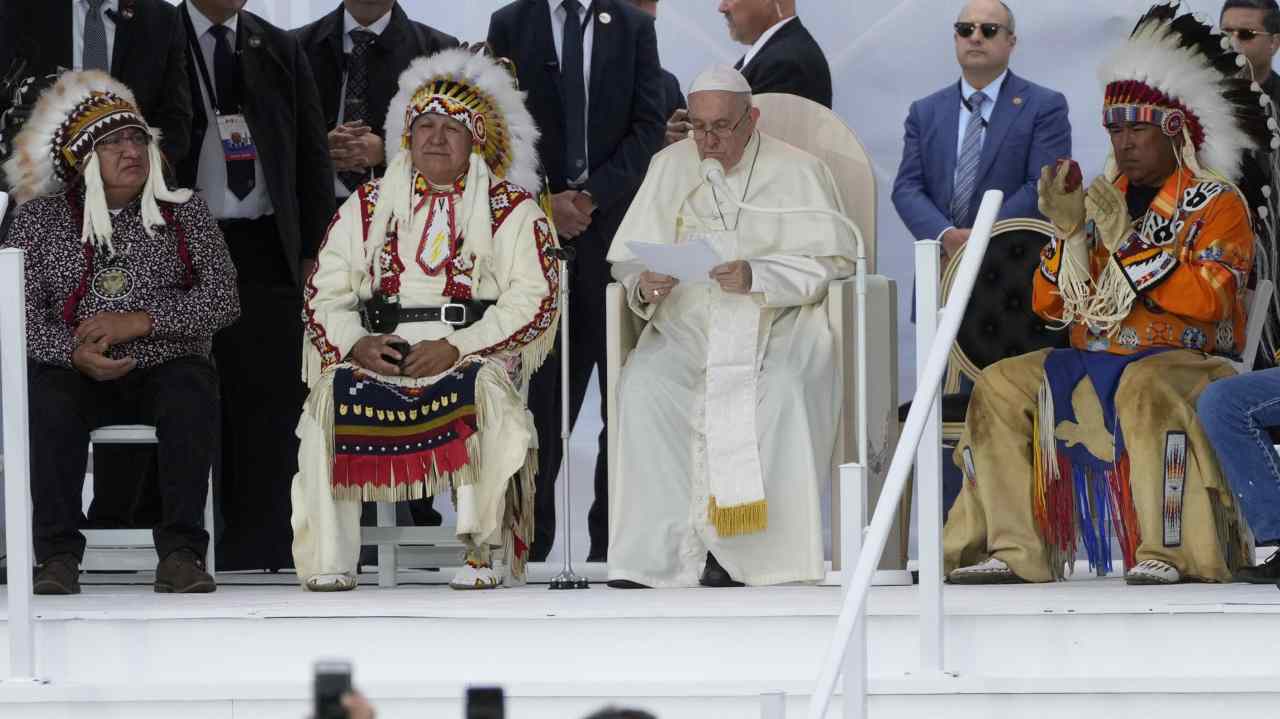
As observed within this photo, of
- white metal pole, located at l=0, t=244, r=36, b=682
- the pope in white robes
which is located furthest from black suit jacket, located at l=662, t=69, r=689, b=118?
white metal pole, located at l=0, t=244, r=36, b=682

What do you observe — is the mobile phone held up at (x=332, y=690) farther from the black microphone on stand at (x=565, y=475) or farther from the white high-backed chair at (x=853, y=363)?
the white high-backed chair at (x=853, y=363)

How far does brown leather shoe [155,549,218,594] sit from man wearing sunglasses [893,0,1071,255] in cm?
221

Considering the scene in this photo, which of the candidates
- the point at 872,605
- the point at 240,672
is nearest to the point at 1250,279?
the point at 872,605

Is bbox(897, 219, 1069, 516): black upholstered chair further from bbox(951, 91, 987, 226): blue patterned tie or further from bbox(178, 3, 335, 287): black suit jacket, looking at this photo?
bbox(178, 3, 335, 287): black suit jacket

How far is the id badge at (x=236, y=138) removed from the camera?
593cm

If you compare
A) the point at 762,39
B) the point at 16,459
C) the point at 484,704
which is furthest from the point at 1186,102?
the point at 484,704

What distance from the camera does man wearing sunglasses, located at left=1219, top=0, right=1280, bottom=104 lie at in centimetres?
586

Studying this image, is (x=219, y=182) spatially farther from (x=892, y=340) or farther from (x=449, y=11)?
(x=892, y=340)

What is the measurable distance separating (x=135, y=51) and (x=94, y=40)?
0.14m

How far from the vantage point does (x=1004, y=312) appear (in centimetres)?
568

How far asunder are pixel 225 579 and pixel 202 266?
2.95ft

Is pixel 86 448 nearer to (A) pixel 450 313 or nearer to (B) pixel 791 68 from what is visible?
(A) pixel 450 313

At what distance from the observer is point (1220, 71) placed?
16.6 ft

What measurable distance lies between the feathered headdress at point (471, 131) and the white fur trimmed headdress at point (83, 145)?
558 mm
